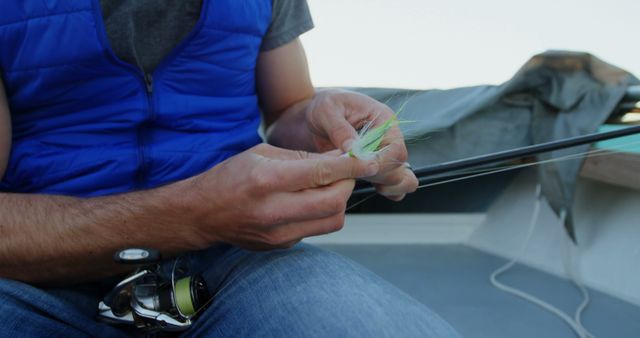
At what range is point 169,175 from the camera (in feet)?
3.20

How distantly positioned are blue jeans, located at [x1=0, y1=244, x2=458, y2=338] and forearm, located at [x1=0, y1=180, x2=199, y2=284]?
40 mm

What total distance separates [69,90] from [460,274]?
124cm

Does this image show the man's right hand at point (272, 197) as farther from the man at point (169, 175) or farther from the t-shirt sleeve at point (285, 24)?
the t-shirt sleeve at point (285, 24)

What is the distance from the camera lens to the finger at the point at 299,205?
2.40 ft

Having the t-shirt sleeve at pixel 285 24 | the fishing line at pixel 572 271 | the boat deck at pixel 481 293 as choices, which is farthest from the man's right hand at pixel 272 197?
the fishing line at pixel 572 271

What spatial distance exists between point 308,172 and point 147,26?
43 cm

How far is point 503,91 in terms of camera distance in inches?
70.9

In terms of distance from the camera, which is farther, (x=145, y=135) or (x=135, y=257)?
(x=145, y=135)

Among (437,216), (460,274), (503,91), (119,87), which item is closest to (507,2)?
(503,91)

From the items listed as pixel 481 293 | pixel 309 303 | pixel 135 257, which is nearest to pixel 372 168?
pixel 309 303

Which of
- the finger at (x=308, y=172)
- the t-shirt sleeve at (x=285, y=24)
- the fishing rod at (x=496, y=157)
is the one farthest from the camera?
the t-shirt sleeve at (x=285, y=24)

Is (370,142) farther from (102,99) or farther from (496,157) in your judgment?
(102,99)

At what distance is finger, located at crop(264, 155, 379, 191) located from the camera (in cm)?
72

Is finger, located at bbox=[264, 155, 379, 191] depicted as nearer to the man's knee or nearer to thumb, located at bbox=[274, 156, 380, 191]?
thumb, located at bbox=[274, 156, 380, 191]
